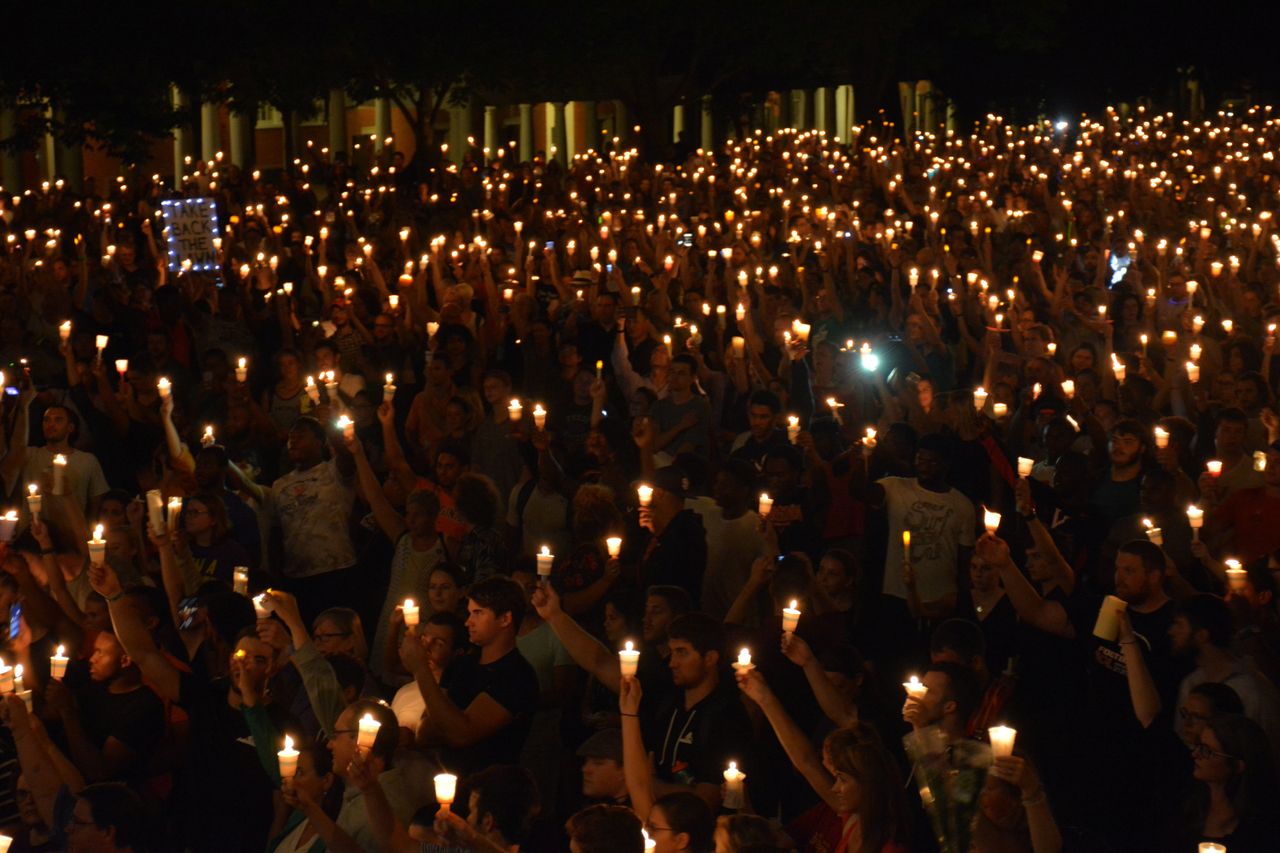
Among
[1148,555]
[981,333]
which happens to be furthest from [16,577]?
[981,333]

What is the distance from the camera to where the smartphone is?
7449 millimetres

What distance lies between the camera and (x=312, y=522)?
9.13m

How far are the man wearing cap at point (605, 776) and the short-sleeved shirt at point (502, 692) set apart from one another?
1.76 ft

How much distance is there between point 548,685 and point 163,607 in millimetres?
1640

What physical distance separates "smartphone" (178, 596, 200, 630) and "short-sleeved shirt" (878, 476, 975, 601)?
2969 mm

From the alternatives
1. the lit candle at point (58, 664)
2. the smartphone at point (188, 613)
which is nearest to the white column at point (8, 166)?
the smartphone at point (188, 613)

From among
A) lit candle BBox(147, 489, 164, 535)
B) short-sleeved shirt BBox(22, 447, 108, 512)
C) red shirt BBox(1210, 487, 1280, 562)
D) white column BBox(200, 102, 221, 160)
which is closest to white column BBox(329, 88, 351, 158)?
white column BBox(200, 102, 221, 160)

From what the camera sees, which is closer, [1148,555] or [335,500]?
[1148,555]

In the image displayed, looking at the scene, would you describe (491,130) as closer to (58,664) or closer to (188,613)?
(188,613)

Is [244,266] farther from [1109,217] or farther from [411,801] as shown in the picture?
[411,801]

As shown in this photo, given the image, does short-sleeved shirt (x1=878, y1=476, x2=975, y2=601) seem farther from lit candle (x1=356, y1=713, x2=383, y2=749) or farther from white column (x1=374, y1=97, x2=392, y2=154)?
white column (x1=374, y1=97, x2=392, y2=154)

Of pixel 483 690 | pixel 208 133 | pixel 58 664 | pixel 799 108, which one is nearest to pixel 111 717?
pixel 58 664

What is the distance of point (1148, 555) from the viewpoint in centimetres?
727

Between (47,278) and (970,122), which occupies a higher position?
(47,278)
